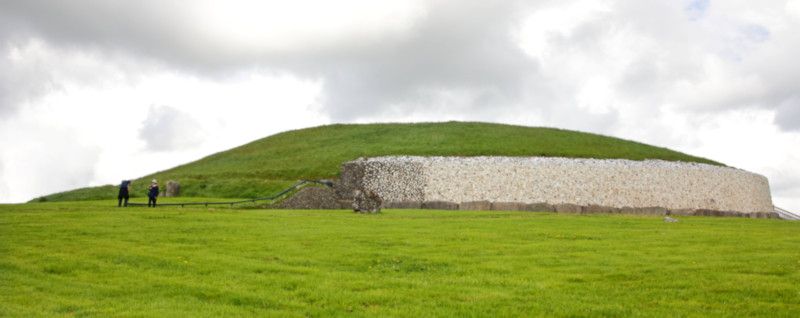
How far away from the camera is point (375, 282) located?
9797 millimetres

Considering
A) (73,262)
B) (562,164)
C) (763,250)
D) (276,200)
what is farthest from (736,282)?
(562,164)

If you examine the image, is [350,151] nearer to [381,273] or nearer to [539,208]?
[539,208]

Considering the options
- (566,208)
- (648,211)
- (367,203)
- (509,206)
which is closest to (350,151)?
(509,206)

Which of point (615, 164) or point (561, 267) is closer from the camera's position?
point (561, 267)

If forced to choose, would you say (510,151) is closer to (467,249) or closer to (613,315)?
(467,249)

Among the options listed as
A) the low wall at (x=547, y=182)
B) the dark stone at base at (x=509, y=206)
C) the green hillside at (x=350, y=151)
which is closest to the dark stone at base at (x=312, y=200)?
the low wall at (x=547, y=182)

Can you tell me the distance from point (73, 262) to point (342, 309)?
21.9 ft

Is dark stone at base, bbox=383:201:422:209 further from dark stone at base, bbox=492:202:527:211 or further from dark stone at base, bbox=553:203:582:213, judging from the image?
dark stone at base, bbox=553:203:582:213

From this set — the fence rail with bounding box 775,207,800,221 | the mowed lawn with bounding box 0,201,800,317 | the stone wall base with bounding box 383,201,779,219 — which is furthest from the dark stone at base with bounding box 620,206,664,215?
the fence rail with bounding box 775,207,800,221

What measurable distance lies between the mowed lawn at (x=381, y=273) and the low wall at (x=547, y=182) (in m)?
23.3

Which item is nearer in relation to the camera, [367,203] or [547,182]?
[367,203]

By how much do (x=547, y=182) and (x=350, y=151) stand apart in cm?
2108

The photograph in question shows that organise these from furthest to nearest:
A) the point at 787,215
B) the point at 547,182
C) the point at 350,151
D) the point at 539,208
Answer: the point at 350,151 < the point at 787,215 < the point at 547,182 < the point at 539,208

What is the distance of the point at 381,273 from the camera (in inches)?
425
